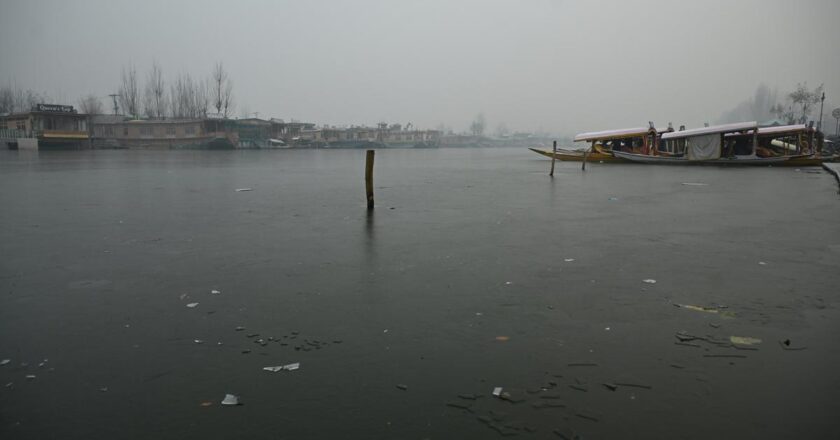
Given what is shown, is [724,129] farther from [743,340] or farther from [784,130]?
[743,340]

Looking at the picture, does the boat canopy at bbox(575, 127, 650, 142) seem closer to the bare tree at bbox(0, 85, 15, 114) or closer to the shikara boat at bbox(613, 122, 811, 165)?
the shikara boat at bbox(613, 122, 811, 165)

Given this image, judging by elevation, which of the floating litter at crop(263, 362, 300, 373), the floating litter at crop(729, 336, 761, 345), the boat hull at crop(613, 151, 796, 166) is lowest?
the floating litter at crop(263, 362, 300, 373)

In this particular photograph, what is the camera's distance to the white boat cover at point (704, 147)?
3816 cm

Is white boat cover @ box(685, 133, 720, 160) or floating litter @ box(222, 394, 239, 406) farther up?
white boat cover @ box(685, 133, 720, 160)

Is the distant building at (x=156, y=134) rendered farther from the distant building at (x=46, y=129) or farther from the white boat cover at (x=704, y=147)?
the white boat cover at (x=704, y=147)

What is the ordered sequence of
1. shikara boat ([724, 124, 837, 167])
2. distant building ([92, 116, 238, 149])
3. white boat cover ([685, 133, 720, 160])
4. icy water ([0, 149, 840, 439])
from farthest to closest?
distant building ([92, 116, 238, 149]), white boat cover ([685, 133, 720, 160]), shikara boat ([724, 124, 837, 167]), icy water ([0, 149, 840, 439])

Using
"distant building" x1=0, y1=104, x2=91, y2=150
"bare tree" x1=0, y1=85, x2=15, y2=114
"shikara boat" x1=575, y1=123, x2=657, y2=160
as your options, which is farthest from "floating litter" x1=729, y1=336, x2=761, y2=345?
"bare tree" x1=0, y1=85, x2=15, y2=114

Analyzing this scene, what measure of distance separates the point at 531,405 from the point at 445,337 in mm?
1367

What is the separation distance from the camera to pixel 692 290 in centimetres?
646

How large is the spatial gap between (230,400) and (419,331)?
6.14 feet

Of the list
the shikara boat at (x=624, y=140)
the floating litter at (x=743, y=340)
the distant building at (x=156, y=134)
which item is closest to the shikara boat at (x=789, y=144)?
the shikara boat at (x=624, y=140)

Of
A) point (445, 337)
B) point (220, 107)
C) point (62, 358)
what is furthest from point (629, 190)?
point (220, 107)

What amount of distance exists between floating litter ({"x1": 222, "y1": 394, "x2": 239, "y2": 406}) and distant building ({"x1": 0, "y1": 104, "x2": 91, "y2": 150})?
83835 millimetres

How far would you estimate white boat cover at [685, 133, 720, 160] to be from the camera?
38156 mm
